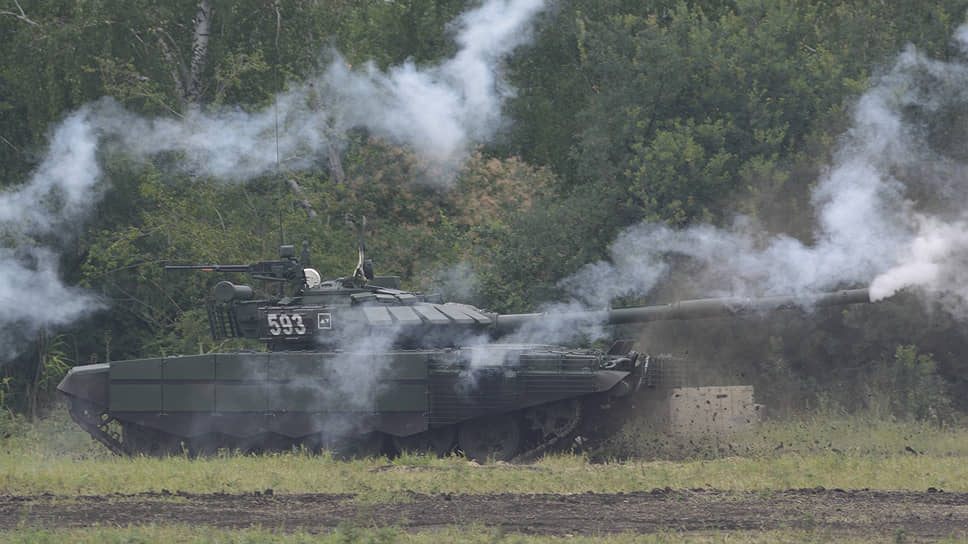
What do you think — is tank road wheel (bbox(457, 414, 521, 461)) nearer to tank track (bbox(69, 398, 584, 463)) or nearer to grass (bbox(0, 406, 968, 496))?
grass (bbox(0, 406, 968, 496))

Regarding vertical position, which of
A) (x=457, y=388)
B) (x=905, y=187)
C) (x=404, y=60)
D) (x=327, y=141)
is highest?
(x=404, y=60)

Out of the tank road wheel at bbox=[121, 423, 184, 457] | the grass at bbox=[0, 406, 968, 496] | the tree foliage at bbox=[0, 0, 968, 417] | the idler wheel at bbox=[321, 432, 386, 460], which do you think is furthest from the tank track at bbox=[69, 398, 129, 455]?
the tree foliage at bbox=[0, 0, 968, 417]

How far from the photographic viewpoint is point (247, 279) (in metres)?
25.9

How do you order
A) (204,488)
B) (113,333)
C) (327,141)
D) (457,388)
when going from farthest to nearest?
(113,333) → (327,141) → (457,388) → (204,488)

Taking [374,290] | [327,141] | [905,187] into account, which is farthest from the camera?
[327,141]

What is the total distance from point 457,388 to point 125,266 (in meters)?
11.3

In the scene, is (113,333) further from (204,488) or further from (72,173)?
(204,488)

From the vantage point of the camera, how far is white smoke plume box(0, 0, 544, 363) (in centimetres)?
2509

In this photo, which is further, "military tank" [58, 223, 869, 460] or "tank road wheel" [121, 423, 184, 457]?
"tank road wheel" [121, 423, 184, 457]

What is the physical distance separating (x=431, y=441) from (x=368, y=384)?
4.03ft

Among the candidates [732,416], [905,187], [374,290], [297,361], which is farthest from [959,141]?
[297,361]

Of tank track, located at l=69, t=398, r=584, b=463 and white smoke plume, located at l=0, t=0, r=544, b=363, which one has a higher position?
white smoke plume, located at l=0, t=0, r=544, b=363

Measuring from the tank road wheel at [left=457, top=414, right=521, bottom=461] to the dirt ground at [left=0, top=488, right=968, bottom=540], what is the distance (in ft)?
12.9

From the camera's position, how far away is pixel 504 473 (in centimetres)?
1520
